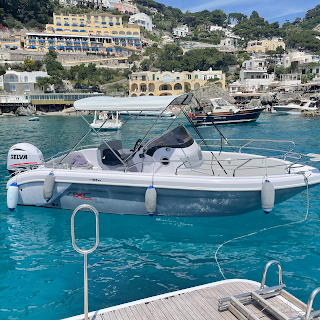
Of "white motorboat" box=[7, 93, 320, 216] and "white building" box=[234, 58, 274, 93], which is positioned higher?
"white building" box=[234, 58, 274, 93]

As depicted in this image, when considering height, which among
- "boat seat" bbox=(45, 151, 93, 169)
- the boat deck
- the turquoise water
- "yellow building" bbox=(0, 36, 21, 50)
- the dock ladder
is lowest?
the turquoise water

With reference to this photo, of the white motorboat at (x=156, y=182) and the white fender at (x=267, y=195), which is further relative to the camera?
the white motorboat at (x=156, y=182)

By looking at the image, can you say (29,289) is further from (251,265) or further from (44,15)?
(44,15)

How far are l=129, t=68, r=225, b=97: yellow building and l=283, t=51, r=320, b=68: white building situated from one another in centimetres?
2342

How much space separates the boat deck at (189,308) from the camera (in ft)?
13.1

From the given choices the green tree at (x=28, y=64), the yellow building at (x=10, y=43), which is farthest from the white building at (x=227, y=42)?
the green tree at (x=28, y=64)

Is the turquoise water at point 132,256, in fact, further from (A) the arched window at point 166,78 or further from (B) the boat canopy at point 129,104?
(A) the arched window at point 166,78

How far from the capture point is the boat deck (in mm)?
3988

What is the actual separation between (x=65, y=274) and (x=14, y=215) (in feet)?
12.3

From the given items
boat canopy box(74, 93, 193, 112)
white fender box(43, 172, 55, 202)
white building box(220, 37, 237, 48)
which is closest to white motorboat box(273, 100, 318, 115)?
boat canopy box(74, 93, 193, 112)

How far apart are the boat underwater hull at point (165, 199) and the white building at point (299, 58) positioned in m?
91.0

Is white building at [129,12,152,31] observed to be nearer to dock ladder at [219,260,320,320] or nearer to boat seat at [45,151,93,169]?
boat seat at [45,151,93,169]

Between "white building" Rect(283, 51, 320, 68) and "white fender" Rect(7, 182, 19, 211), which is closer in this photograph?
"white fender" Rect(7, 182, 19, 211)

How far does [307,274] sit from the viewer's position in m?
5.82
